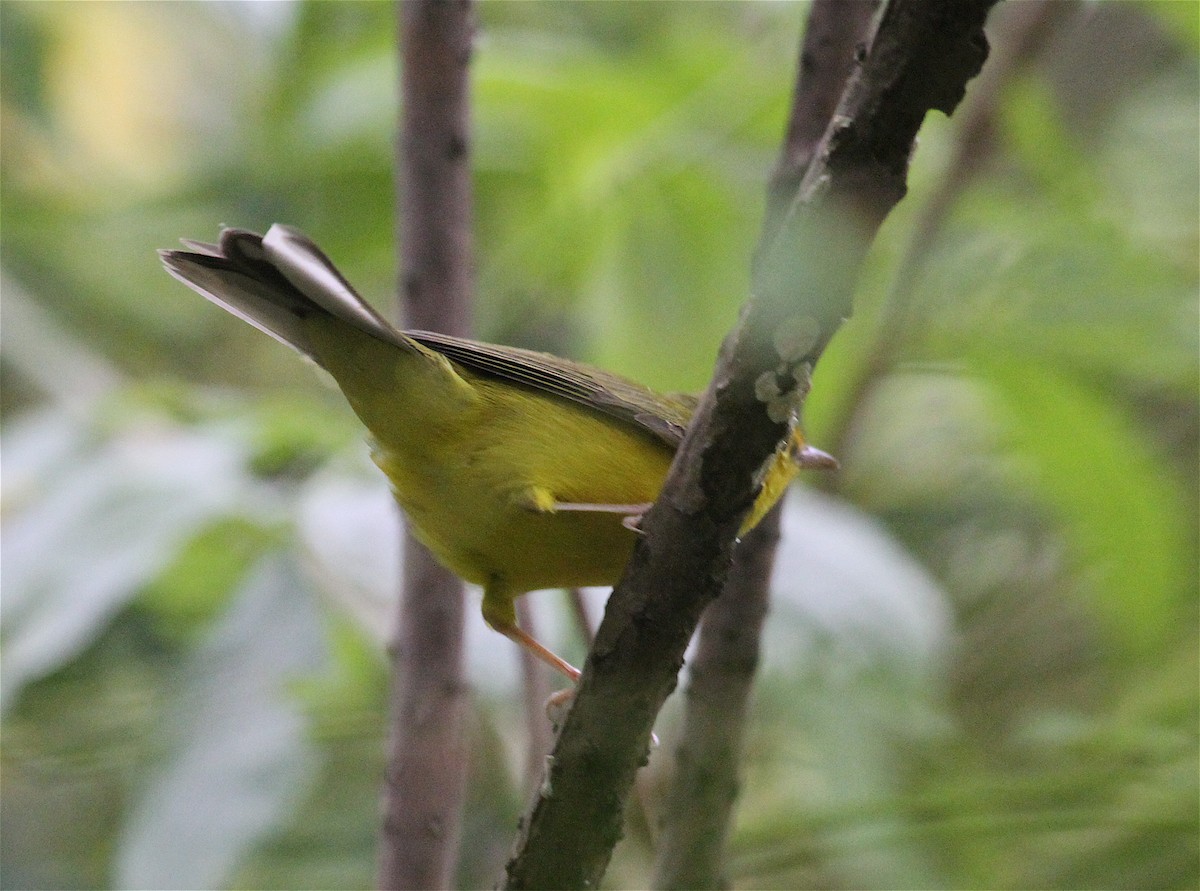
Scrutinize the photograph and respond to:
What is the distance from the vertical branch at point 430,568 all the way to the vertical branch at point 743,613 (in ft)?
1.92

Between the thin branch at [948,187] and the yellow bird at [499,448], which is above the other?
the thin branch at [948,187]

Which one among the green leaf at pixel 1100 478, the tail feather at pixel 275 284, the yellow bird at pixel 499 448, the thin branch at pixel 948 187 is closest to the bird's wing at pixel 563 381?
the yellow bird at pixel 499 448

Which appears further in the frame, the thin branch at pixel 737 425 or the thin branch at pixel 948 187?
the thin branch at pixel 948 187

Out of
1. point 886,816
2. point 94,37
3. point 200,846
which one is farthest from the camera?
point 94,37

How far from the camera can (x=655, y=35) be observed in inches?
270

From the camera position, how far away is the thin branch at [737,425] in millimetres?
1641

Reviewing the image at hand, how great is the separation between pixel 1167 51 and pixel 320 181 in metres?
4.15

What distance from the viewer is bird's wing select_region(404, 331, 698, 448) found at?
3.07 meters

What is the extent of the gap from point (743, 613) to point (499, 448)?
692 mm

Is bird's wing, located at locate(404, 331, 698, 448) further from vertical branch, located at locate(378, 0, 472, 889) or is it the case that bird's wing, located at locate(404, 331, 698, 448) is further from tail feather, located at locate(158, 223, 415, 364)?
vertical branch, located at locate(378, 0, 472, 889)

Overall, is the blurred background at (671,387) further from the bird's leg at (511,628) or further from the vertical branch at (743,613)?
the vertical branch at (743,613)

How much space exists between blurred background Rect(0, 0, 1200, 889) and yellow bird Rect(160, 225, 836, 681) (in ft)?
1.25

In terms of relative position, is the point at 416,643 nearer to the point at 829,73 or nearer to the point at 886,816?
the point at 886,816

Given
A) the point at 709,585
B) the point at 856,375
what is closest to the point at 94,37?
the point at 856,375
